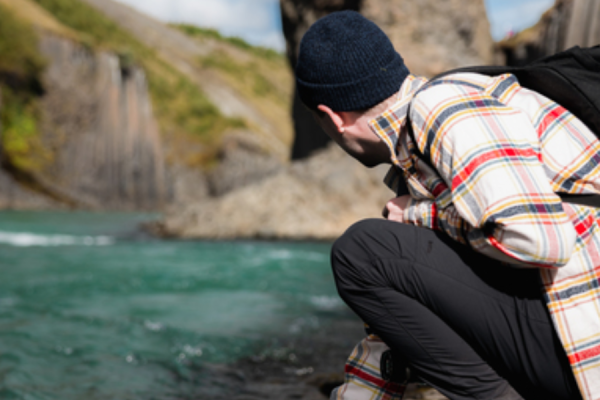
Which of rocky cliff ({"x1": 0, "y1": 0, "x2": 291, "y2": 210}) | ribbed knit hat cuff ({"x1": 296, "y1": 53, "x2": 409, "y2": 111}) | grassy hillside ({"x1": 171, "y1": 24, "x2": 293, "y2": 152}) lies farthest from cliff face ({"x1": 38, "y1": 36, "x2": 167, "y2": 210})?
ribbed knit hat cuff ({"x1": 296, "y1": 53, "x2": 409, "y2": 111})

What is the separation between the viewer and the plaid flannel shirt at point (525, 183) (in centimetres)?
105

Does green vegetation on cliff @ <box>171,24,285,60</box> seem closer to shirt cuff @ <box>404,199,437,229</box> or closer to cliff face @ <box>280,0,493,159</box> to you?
cliff face @ <box>280,0,493,159</box>

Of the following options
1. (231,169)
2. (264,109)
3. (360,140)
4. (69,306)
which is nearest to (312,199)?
(69,306)

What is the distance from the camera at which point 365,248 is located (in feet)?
4.41

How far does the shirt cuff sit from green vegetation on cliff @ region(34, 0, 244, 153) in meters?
30.0

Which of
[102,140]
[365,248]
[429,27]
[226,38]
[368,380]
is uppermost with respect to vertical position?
[365,248]

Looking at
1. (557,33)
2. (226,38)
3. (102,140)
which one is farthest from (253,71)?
(557,33)

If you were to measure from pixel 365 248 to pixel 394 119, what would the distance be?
0.32 metres

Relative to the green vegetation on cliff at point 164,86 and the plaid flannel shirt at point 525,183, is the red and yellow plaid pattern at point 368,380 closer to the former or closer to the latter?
the plaid flannel shirt at point 525,183

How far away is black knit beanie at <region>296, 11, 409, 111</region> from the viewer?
1.29m

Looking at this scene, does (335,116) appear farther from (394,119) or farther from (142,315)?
(142,315)

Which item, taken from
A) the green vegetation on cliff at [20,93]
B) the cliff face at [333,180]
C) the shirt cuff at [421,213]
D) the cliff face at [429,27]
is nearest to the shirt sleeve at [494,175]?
the shirt cuff at [421,213]

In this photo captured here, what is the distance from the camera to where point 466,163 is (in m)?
1.09

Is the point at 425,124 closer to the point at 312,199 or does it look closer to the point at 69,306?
the point at 69,306
